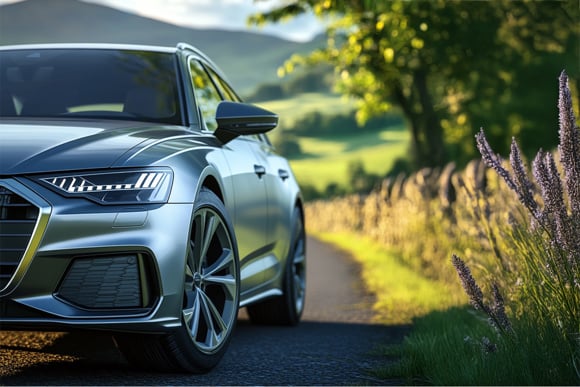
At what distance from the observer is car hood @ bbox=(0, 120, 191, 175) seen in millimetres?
4355

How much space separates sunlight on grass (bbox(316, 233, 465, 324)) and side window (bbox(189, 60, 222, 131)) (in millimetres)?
2360

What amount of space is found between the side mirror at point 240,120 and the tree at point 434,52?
33.6ft

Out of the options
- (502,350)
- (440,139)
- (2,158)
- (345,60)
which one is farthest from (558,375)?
(440,139)

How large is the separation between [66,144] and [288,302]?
3.19 metres

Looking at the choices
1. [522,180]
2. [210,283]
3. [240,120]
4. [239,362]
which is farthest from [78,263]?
[522,180]

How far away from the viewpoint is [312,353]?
19.5 feet

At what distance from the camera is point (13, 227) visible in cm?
423

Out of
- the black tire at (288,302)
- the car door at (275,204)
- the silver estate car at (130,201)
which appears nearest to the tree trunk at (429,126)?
the black tire at (288,302)

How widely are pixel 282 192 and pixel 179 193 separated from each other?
103 inches

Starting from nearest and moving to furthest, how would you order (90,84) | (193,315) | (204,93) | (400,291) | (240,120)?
1. (193,315)
2. (240,120)
3. (90,84)
4. (204,93)
5. (400,291)

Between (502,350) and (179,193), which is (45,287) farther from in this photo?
(502,350)

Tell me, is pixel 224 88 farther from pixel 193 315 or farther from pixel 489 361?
pixel 489 361

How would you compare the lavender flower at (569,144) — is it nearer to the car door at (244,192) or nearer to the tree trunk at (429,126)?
the car door at (244,192)

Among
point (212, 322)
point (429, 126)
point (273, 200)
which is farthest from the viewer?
point (429, 126)
